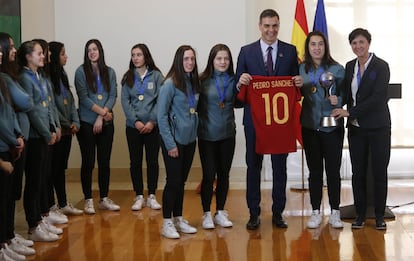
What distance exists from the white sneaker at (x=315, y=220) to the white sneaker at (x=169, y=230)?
43.0 inches

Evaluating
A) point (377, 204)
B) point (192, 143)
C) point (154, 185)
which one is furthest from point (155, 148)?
point (377, 204)

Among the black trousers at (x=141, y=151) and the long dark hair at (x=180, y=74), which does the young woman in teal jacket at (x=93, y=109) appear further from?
the long dark hair at (x=180, y=74)

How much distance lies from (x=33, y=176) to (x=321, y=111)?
2.22m

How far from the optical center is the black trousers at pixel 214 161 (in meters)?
5.24

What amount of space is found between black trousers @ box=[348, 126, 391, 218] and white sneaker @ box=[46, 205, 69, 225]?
2.41 metres

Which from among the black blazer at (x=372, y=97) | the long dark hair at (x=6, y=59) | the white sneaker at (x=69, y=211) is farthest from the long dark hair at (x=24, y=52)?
the black blazer at (x=372, y=97)

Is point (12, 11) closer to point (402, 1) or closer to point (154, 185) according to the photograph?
point (154, 185)

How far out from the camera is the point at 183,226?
5246 millimetres

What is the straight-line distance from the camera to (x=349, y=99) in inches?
210

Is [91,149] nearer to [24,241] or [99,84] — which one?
[99,84]

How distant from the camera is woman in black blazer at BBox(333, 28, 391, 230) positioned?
5.16 m

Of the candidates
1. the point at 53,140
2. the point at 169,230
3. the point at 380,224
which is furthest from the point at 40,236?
the point at 380,224

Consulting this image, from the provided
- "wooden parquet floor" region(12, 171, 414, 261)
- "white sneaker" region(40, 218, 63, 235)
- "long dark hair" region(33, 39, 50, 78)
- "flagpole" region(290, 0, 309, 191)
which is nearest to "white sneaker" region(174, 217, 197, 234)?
"wooden parquet floor" region(12, 171, 414, 261)

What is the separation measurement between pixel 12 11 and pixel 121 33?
160 cm
